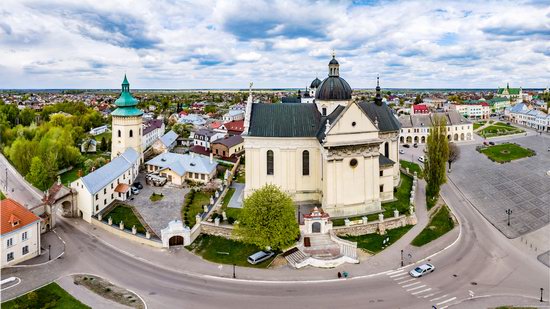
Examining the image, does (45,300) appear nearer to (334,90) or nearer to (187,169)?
(187,169)

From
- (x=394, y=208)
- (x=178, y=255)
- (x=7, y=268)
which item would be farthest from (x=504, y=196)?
(x=7, y=268)

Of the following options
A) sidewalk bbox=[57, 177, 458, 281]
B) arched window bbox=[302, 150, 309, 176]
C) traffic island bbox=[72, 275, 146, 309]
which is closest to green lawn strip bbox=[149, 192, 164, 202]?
sidewalk bbox=[57, 177, 458, 281]

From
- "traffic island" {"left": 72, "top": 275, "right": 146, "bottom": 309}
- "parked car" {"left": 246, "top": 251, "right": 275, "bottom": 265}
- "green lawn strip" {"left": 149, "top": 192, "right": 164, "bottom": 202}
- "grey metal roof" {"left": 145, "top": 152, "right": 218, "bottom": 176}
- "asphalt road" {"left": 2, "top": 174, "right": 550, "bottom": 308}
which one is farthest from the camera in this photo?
"grey metal roof" {"left": 145, "top": 152, "right": 218, "bottom": 176}

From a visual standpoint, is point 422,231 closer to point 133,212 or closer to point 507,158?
point 133,212

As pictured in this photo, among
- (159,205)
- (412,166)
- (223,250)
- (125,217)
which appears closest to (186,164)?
(159,205)

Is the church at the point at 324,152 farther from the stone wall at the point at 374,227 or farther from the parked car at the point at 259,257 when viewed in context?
the parked car at the point at 259,257

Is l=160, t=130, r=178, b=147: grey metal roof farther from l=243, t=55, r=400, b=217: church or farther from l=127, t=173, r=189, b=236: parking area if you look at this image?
l=243, t=55, r=400, b=217: church
